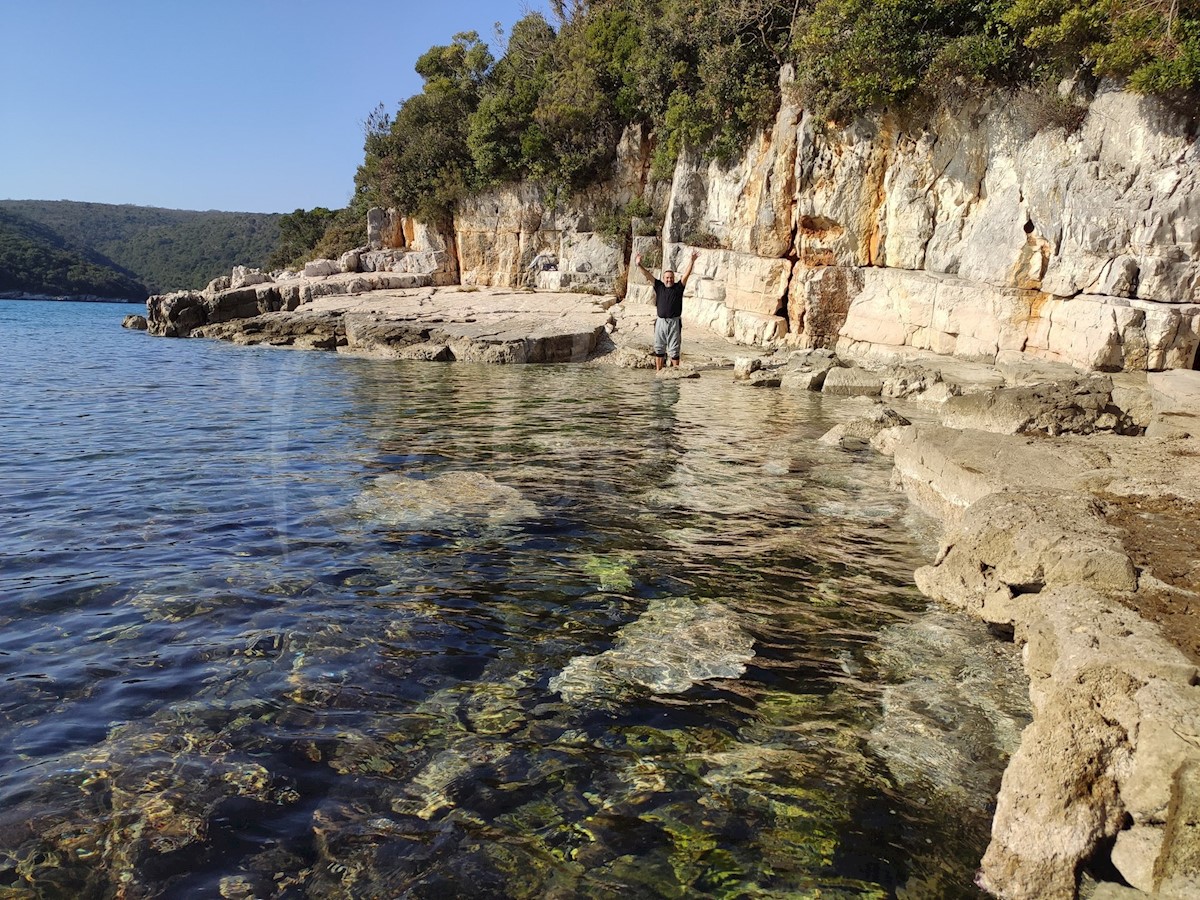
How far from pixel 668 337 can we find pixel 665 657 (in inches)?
571

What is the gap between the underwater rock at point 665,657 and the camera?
3.97 metres

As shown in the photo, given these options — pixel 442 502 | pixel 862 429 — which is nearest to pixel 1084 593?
pixel 442 502

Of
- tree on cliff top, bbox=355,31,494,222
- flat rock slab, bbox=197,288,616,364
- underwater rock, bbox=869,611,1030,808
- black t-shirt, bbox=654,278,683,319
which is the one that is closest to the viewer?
underwater rock, bbox=869,611,1030,808

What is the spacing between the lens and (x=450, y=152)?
34.3m

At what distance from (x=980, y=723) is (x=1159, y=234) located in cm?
1315

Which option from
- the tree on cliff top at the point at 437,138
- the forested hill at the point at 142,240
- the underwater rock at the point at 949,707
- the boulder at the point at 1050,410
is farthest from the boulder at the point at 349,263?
the forested hill at the point at 142,240

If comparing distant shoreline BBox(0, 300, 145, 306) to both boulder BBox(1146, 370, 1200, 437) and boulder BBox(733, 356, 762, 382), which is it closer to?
boulder BBox(733, 356, 762, 382)

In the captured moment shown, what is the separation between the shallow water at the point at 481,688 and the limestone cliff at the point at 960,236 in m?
8.53

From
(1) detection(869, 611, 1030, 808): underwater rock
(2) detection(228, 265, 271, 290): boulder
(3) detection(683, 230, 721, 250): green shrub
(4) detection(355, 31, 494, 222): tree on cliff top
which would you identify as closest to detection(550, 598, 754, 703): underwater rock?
(1) detection(869, 611, 1030, 808): underwater rock

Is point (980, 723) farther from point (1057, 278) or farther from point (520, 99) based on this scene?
point (520, 99)

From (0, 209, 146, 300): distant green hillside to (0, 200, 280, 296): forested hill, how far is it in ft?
0.43

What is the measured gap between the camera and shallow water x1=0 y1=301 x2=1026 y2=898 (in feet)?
9.11

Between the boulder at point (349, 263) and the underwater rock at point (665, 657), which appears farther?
the boulder at point (349, 263)

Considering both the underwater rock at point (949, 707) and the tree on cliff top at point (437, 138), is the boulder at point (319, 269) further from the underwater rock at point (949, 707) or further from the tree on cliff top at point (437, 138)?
the underwater rock at point (949, 707)
